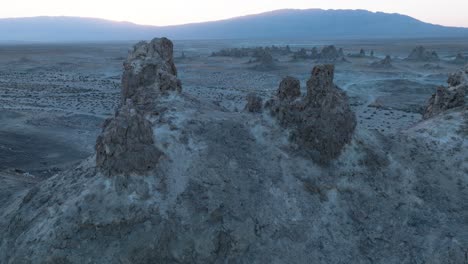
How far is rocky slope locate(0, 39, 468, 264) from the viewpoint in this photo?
910 cm

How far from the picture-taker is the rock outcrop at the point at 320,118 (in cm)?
1132

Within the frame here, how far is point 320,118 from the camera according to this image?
11391mm

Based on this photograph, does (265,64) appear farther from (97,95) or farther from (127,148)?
(127,148)

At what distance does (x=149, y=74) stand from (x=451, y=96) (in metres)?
8.96

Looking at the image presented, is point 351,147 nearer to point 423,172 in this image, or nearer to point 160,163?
point 423,172

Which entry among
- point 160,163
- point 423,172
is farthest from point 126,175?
point 423,172

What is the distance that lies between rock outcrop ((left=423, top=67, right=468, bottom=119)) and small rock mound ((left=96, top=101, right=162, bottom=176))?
927 centimetres

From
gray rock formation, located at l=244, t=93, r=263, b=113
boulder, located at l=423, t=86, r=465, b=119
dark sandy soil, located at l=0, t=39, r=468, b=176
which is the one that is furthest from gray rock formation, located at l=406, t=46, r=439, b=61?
gray rock formation, located at l=244, t=93, r=263, b=113

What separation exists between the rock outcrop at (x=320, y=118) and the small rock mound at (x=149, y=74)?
3.07 metres

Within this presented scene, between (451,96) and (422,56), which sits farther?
(422,56)

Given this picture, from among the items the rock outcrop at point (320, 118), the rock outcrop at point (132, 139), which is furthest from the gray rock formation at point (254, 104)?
the rock outcrop at point (132, 139)

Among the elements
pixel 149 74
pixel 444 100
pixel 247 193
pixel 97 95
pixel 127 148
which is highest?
pixel 149 74

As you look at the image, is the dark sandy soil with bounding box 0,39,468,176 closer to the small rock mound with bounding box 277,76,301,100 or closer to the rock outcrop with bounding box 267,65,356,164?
the small rock mound with bounding box 277,76,301,100

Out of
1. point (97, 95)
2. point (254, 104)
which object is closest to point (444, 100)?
point (254, 104)
